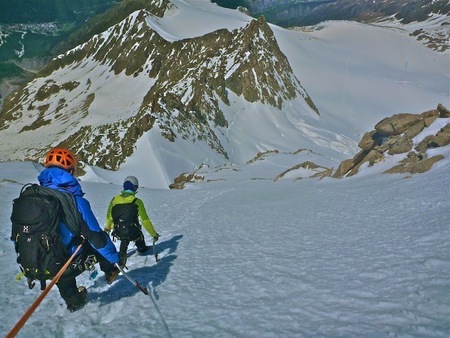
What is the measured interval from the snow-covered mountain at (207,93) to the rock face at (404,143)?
16.3 meters

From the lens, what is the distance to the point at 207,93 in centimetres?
7456

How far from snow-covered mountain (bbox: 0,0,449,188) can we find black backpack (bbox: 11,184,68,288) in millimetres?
34125

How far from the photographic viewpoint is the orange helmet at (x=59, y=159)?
18.0ft

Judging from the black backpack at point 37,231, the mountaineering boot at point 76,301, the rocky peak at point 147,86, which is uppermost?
the rocky peak at point 147,86

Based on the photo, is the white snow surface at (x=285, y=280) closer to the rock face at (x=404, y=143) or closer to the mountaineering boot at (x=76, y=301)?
the mountaineering boot at (x=76, y=301)

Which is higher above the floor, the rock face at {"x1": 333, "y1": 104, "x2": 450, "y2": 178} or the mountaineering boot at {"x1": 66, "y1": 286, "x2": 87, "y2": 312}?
the mountaineering boot at {"x1": 66, "y1": 286, "x2": 87, "y2": 312}

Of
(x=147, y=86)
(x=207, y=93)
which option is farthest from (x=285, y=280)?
(x=147, y=86)

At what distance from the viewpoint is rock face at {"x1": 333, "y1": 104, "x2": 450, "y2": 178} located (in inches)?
618

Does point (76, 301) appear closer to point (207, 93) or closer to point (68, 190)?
point (68, 190)

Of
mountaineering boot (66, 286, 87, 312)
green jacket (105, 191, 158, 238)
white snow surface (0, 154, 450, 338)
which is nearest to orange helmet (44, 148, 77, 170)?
mountaineering boot (66, 286, 87, 312)

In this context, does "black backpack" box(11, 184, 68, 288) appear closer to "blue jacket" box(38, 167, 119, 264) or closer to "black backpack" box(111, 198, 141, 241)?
"blue jacket" box(38, 167, 119, 264)

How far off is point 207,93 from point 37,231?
71.2m

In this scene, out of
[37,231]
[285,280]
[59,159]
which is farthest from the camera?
[285,280]

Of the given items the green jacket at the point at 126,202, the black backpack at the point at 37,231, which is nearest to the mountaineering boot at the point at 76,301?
the black backpack at the point at 37,231
